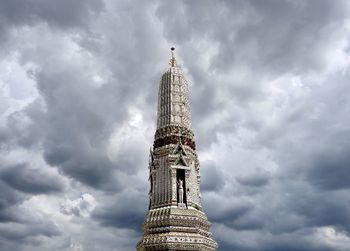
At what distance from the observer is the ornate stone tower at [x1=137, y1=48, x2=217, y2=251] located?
50.0m

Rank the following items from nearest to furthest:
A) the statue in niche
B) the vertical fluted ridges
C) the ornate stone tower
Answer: the ornate stone tower
the statue in niche
the vertical fluted ridges

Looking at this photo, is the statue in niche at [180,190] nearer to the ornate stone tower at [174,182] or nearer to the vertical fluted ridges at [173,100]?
the ornate stone tower at [174,182]

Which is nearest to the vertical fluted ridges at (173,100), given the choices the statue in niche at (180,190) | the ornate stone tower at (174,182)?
the ornate stone tower at (174,182)

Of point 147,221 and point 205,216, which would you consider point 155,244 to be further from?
point 205,216

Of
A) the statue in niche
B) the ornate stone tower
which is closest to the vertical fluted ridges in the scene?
the ornate stone tower

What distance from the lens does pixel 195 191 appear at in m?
54.4

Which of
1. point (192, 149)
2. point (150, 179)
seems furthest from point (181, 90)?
point (150, 179)

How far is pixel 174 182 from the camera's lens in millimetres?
53219

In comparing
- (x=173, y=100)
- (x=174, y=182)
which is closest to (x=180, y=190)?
(x=174, y=182)

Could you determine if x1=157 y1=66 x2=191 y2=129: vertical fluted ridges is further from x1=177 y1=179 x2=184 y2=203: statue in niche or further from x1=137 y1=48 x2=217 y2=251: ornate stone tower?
x1=177 y1=179 x2=184 y2=203: statue in niche

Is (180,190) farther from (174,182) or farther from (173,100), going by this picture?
(173,100)

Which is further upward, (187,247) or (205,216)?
(205,216)

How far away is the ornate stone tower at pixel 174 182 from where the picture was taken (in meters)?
50.0

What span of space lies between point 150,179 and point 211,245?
1223 centimetres
